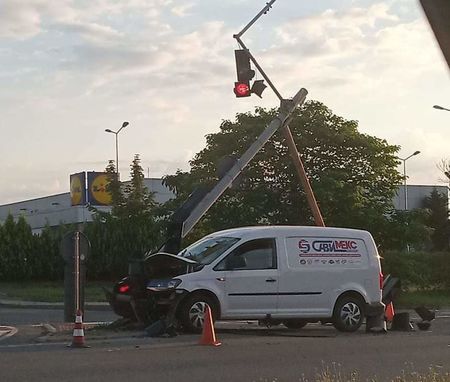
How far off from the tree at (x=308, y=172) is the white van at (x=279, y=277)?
1866 cm

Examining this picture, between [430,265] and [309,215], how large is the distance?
708 cm

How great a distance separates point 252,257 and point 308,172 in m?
22.1

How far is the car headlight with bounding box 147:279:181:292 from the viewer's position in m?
14.8

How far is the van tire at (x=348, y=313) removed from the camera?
16.0 metres

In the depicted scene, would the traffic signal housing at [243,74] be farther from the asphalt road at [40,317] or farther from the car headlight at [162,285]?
the asphalt road at [40,317]

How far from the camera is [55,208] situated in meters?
84.6

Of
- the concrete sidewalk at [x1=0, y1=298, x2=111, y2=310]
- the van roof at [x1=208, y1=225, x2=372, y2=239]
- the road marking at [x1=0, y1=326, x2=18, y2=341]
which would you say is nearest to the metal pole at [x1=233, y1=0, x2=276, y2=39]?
the van roof at [x1=208, y1=225, x2=372, y2=239]

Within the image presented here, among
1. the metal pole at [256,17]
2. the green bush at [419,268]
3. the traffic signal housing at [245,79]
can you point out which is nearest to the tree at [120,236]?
the green bush at [419,268]

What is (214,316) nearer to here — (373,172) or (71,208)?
(373,172)

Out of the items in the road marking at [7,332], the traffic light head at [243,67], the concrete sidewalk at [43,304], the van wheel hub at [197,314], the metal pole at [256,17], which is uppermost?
the metal pole at [256,17]

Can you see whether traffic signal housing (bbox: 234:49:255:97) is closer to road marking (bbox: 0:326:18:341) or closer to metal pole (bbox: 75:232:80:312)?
metal pole (bbox: 75:232:80:312)

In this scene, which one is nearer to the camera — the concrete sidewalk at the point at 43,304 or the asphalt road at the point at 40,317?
the asphalt road at the point at 40,317

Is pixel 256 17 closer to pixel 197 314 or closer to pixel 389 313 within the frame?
pixel 389 313

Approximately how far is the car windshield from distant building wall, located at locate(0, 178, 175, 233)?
55804 millimetres
